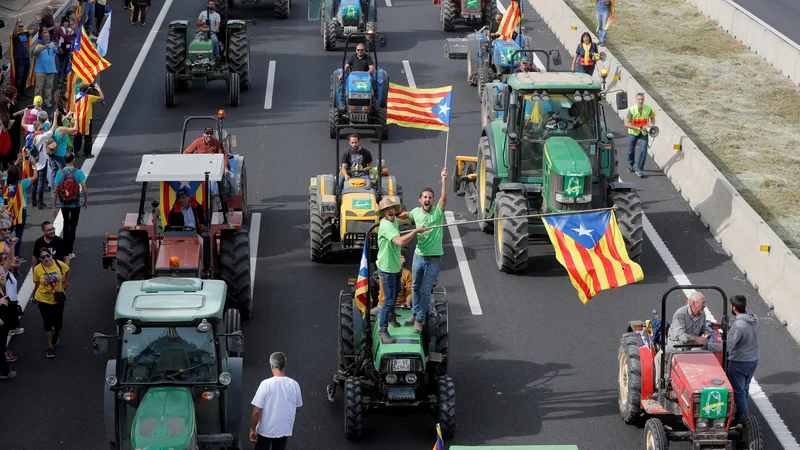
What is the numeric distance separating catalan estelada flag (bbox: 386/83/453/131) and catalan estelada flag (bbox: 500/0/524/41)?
993 centimetres

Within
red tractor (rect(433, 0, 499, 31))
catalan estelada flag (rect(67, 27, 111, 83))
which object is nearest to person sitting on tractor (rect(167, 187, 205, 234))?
catalan estelada flag (rect(67, 27, 111, 83))

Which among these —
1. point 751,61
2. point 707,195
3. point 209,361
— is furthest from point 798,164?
point 209,361

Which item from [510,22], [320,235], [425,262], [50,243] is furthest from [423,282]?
[510,22]

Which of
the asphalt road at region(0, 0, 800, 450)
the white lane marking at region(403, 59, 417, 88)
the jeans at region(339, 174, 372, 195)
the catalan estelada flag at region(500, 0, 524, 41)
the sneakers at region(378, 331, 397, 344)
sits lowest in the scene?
the asphalt road at region(0, 0, 800, 450)

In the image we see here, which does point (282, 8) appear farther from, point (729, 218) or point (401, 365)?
point (401, 365)

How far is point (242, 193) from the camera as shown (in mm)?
22312

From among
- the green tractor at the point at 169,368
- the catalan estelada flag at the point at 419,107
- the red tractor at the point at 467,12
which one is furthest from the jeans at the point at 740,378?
the red tractor at the point at 467,12

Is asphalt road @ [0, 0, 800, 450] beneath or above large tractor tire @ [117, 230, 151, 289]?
beneath

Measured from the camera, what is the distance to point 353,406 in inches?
602

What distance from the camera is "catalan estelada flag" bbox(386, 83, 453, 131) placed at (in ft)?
66.4

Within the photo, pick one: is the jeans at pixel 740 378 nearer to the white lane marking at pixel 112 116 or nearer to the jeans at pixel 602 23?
the white lane marking at pixel 112 116

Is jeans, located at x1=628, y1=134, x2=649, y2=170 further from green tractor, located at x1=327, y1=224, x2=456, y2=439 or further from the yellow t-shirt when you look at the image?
the yellow t-shirt

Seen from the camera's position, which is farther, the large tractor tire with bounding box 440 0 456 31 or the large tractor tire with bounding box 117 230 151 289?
the large tractor tire with bounding box 440 0 456 31

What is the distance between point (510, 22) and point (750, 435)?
17071 mm
